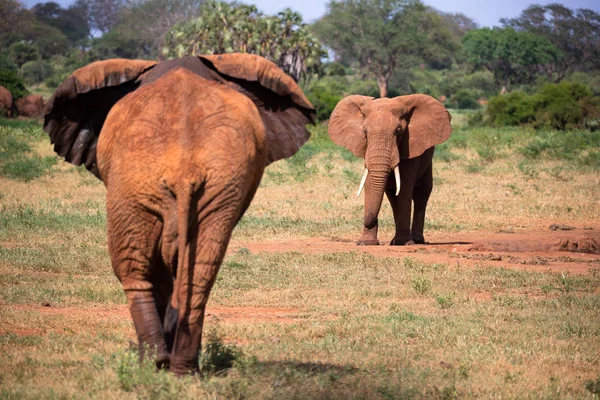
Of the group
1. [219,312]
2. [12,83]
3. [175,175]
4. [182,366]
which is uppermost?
[12,83]

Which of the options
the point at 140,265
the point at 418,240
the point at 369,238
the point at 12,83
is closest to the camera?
the point at 140,265

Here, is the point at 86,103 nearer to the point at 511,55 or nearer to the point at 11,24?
the point at 11,24

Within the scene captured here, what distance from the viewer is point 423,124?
43.1 ft

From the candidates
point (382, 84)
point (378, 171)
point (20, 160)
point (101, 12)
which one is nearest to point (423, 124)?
point (378, 171)

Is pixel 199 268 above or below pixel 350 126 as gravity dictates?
below

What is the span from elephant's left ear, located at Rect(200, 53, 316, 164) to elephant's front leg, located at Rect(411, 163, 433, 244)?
7.67m

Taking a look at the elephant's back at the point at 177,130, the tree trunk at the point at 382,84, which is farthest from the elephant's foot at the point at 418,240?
the tree trunk at the point at 382,84

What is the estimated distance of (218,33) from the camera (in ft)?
152

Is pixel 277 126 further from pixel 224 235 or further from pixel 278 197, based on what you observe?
pixel 278 197

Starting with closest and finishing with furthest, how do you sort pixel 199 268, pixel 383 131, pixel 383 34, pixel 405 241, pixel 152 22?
pixel 199 268 < pixel 383 131 < pixel 405 241 < pixel 383 34 < pixel 152 22

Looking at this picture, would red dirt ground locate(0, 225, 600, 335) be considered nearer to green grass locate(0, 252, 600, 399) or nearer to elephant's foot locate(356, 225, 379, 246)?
elephant's foot locate(356, 225, 379, 246)

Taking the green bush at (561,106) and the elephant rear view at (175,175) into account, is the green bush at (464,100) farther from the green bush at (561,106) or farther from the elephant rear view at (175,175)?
the elephant rear view at (175,175)

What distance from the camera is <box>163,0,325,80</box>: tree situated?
45812mm

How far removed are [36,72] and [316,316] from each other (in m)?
49.9
